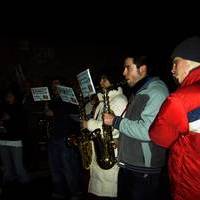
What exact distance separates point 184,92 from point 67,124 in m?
3.94

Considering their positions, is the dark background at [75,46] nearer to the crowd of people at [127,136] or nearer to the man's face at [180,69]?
the crowd of people at [127,136]

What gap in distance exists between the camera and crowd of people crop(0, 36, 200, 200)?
3182mm

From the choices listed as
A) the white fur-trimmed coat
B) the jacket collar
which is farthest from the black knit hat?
the white fur-trimmed coat

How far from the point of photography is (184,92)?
10.1ft

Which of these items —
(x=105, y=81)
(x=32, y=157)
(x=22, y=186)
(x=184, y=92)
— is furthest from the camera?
(x=32, y=157)

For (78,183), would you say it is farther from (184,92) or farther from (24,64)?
(24,64)

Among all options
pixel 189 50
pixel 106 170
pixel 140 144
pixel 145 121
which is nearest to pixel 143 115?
pixel 145 121

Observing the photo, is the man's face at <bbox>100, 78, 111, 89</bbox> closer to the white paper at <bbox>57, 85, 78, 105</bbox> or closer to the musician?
the white paper at <bbox>57, 85, 78, 105</bbox>

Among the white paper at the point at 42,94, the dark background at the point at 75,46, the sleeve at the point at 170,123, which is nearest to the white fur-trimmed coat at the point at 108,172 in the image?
the white paper at the point at 42,94

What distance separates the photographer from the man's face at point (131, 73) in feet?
15.3

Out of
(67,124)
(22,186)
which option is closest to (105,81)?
(67,124)

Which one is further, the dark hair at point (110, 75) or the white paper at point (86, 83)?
the dark hair at point (110, 75)

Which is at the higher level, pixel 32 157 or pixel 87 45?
pixel 87 45

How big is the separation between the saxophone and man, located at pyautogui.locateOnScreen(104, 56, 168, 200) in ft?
2.22
